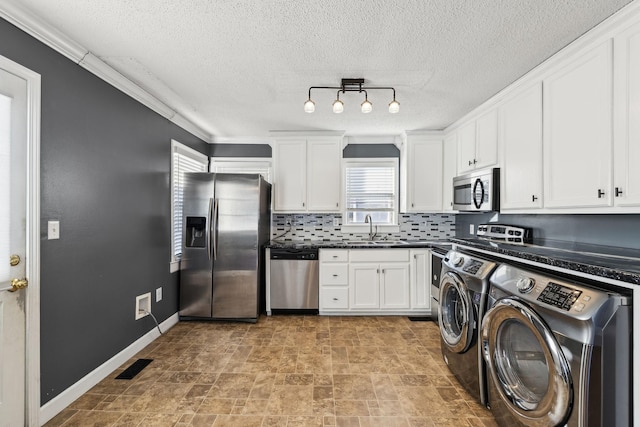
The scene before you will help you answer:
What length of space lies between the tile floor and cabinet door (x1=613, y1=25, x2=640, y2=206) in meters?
1.52

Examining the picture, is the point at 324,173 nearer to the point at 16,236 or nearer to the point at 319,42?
the point at 319,42

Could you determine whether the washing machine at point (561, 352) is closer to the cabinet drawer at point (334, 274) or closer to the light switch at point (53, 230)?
the cabinet drawer at point (334, 274)

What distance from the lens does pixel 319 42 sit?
183 cm

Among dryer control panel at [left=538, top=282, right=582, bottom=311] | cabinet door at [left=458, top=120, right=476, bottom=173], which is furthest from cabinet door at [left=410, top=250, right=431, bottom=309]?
dryer control panel at [left=538, top=282, right=582, bottom=311]

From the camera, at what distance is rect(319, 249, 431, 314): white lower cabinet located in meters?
3.52

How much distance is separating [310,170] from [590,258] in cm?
293

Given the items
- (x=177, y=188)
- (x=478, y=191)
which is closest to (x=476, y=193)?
(x=478, y=191)

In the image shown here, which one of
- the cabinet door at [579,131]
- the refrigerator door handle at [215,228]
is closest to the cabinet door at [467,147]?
the cabinet door at [579,131]

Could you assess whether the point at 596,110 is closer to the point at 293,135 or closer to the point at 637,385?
the point at 637,385

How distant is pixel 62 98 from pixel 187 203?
160cm

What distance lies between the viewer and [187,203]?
3305 mm

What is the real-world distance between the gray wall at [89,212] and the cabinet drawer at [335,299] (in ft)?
6.07

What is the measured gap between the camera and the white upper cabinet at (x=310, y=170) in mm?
3846

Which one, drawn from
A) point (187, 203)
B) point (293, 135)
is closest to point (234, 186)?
point (187, 203)
